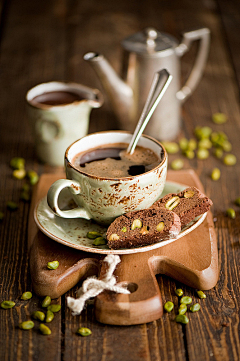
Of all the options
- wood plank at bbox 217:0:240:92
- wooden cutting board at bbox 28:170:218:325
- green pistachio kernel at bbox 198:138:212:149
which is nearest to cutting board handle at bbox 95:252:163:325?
wooden cutting board at bbox 28:170:218:325

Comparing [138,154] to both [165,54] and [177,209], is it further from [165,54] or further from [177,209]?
[165,54]

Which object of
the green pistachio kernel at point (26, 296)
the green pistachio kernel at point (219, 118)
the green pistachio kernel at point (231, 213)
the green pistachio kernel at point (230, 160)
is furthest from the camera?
the green pistachio kernel at point (219, 118)

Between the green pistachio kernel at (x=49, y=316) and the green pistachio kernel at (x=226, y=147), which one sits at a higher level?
the green pistachio kernel at (x=49, y=316)

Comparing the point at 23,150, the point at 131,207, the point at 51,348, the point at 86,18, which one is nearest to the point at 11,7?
the point at 86,18

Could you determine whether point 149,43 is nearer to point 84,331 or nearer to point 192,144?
point 192,144

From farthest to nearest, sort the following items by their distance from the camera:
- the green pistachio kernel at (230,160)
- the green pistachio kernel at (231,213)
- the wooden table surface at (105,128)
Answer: the green pistachio kernel at (230,160) → the green pistachio kernel at (231,213) → the wooden table surface at (105,128)

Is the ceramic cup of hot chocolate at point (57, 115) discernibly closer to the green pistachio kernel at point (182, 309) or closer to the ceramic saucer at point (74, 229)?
the ceramic saucer at point (74, 229)

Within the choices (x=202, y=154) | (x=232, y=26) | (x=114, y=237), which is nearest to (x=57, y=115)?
(x=202, y=154)

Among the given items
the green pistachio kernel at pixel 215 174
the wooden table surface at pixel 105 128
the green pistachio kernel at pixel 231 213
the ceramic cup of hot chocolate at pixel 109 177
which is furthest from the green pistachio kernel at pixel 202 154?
the ceramic cup of hot chocolate at pixel 109 177
